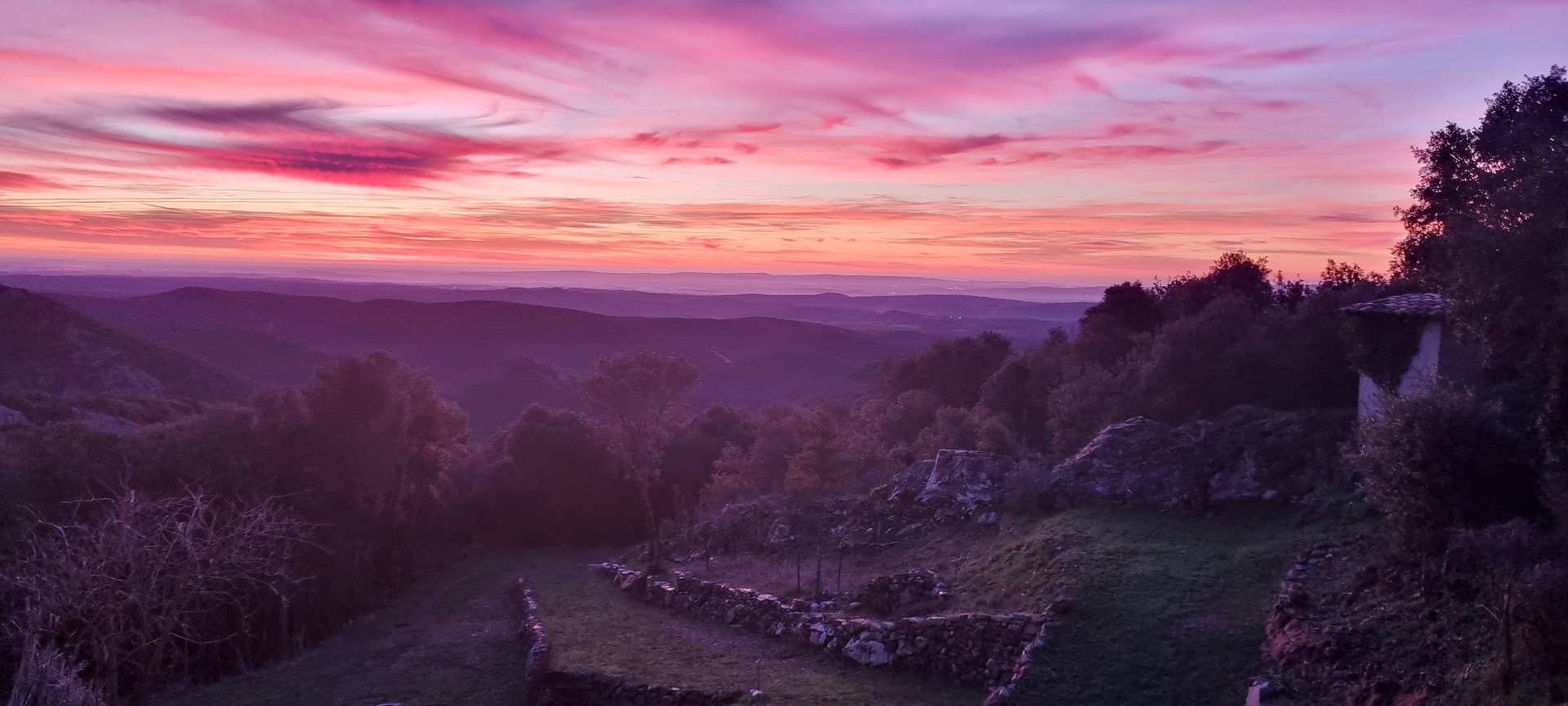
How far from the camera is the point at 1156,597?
1247cm

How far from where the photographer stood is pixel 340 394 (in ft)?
80.3

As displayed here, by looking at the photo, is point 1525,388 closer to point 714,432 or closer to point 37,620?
point 37,620

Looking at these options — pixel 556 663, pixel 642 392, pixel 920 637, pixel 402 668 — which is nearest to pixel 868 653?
pixel 920 637

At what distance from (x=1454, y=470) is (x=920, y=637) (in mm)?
6690

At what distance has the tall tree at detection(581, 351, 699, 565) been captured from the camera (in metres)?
24.2

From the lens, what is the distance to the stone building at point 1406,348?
1603cm

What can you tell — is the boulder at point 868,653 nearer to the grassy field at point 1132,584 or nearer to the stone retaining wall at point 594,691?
the grassy field at point 1132,584

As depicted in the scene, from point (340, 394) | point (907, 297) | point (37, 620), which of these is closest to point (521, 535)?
point (340, 394)

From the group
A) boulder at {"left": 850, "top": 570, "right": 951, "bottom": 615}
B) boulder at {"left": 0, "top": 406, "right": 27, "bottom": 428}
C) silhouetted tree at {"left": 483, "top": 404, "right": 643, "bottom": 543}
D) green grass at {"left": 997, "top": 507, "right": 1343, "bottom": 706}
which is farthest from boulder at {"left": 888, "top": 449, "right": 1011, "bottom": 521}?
boulder at {"left": 0, "top": 406, "right": 27, "bottom": 428}

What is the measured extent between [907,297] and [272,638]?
578ft

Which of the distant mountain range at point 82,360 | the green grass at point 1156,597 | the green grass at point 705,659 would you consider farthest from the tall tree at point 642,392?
the distant mountain range at point 82,360

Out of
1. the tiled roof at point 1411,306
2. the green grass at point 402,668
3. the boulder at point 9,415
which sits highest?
the tiled roof at point 1411,306

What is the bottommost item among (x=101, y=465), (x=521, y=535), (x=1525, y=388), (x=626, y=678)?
(x=521, y=535)

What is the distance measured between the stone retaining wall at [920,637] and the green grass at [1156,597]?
0.56 m
